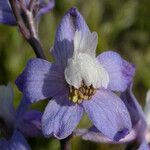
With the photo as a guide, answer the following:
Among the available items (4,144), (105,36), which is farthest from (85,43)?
(105,36)

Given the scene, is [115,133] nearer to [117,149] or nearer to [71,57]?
[71,57]

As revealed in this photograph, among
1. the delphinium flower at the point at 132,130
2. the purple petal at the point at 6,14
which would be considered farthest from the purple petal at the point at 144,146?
the purple petal at the point at 6,14

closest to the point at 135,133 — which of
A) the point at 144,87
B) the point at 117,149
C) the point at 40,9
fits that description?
the point at 40,9

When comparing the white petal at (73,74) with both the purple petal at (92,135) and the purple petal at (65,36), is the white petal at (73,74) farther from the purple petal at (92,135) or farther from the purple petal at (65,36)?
the purple petal at (92,135)

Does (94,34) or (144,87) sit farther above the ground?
(94,34)

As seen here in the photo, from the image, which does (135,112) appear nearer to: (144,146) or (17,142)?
(144,146)
